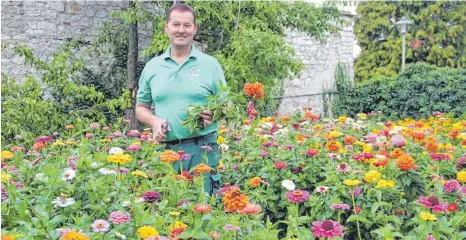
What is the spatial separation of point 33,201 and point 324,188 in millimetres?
1237

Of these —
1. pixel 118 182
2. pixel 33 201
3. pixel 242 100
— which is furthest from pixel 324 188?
pixel 33 201

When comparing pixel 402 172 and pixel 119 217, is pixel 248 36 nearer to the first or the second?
pixel 402 172

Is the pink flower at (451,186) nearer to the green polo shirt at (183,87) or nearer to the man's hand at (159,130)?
the green polo shirt at (183,87)

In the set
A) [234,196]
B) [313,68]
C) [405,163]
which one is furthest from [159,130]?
[313,68]

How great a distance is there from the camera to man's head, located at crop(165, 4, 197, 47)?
8.68ft

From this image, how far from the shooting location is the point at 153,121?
8.77 feet

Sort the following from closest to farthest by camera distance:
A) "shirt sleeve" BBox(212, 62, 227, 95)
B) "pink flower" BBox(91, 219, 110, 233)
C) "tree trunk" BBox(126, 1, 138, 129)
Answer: "pink flower" BBox(91, 219, 110, 233)
"shirt sleeve" BBox(212, 62, 227, 95)
"tree trunk" BBox(126, 1, 138, 129)

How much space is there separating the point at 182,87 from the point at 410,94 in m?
9.65

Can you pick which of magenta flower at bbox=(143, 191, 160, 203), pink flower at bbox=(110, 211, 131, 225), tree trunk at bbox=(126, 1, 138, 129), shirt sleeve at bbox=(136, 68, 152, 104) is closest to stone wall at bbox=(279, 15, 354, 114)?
tree trunk at bbox=(126, 1, 138, 129)

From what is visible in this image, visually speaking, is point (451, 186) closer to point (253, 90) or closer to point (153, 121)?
point (253, 90)

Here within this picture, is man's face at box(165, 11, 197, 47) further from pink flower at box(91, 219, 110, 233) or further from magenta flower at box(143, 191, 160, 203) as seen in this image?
pink flower at box(91, 219, 110, 233)

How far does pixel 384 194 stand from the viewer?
2.71 metres

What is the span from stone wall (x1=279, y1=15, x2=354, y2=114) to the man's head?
31.3 feet

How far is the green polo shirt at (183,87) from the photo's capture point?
105 inches
